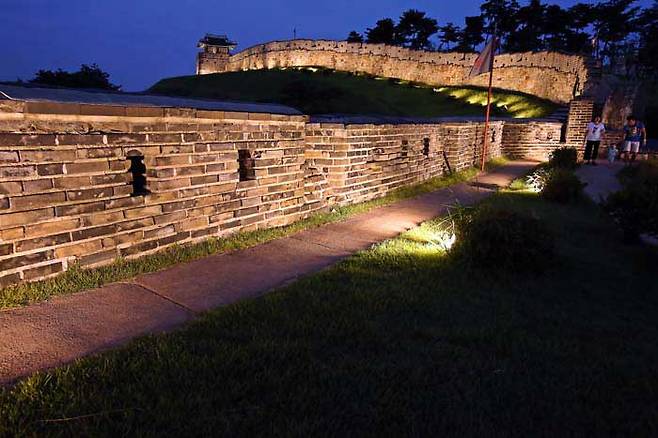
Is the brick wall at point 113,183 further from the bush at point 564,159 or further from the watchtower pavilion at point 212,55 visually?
the watchtower pavilion at point 212,55

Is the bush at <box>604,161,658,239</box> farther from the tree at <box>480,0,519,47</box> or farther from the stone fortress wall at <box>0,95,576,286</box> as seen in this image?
the tree at <box>480,0,519,47</box>

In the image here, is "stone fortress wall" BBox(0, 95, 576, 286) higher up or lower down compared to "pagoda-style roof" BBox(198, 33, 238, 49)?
lower down

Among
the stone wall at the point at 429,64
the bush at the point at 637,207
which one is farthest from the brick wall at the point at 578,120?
the bush at the point at 637,207

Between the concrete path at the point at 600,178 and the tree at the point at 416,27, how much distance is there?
59397 mm

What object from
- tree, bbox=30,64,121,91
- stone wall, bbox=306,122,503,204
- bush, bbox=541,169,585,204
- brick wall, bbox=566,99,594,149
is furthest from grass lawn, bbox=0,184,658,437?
tree, bbox=30,64,121,91

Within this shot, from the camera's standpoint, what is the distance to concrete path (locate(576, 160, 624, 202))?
30.4 feet

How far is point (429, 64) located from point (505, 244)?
48.7 meters

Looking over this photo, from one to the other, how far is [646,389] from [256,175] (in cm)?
405

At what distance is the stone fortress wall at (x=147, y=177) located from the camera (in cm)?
303

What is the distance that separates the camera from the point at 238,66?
7338cm

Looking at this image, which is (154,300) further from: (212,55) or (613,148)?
(212,55)

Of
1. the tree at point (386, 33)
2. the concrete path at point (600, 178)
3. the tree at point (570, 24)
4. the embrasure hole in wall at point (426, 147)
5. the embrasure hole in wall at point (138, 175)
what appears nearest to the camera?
the embrasure hole in wall at point (138, 175)

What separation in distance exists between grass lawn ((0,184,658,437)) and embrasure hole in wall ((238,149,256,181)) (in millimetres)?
1872

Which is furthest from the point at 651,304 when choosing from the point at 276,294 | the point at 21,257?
the point at 21,257
